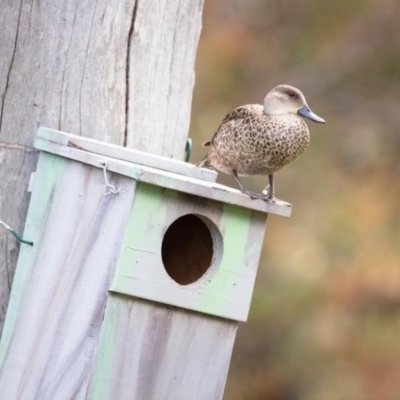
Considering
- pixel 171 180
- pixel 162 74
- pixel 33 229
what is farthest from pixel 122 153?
pixel 162 74

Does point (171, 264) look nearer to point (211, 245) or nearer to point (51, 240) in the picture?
point (211, 245)

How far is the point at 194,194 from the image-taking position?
13.8 feet

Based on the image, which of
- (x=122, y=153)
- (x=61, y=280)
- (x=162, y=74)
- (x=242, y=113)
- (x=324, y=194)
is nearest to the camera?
(x=61, y=280)

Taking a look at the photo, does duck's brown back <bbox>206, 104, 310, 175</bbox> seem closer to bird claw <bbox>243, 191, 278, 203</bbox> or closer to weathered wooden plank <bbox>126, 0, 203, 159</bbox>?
weathered wooden plank <bbox>126, 0, 203, 159</bbox>

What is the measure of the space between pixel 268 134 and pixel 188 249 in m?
0.48

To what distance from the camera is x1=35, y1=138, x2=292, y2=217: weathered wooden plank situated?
4113 millimetres

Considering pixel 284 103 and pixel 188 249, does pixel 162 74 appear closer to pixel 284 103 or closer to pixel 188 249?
pixel 284 103

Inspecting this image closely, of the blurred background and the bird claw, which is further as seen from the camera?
the blurred background

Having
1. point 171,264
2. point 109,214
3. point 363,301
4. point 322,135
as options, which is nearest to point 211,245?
point 171,264

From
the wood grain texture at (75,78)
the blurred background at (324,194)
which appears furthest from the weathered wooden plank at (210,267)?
the blurred background at (324,194)

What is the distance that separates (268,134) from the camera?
15.6ft

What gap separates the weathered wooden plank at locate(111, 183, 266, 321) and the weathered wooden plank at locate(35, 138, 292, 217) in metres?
0.04

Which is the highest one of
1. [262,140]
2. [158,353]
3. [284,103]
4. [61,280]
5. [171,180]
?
[284,103]

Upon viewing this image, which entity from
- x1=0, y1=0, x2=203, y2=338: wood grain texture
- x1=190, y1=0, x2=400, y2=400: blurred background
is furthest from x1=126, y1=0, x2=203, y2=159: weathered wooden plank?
x1=190, y1=0, x2=400, y2=400: blurred background
